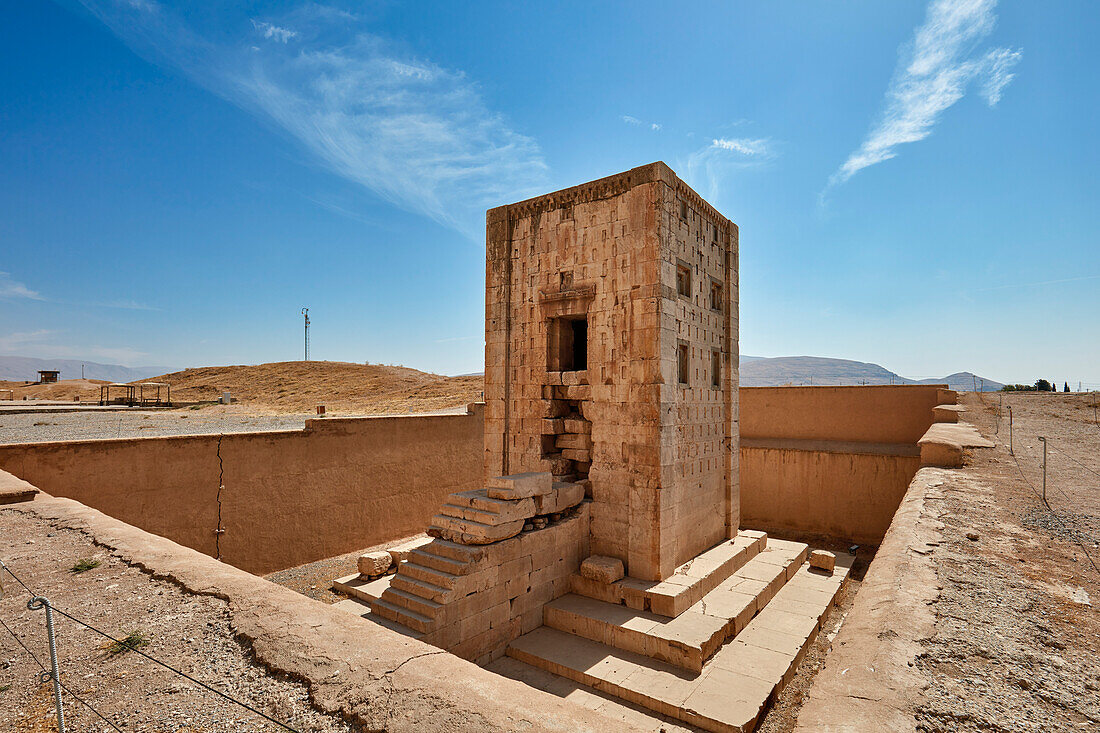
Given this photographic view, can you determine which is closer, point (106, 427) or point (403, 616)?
point (403, 616)

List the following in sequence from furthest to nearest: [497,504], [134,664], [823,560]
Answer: [823,560]
[497,504]
[134,664]

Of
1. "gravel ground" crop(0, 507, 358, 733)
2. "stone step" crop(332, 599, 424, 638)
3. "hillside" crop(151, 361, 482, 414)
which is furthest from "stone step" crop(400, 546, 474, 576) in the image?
"hillside" crop(151, 361, 482, 414)

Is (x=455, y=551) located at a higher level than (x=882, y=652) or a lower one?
lower

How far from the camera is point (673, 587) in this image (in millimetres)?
8227

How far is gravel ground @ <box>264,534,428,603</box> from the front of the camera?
10.2 meters

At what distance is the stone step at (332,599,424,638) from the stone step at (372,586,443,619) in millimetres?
239

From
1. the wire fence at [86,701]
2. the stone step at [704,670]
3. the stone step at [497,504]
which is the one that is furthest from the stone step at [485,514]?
the wire fence at [86,701]

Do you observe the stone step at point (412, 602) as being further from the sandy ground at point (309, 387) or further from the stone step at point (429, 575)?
the sandy ground at point (309, 387)

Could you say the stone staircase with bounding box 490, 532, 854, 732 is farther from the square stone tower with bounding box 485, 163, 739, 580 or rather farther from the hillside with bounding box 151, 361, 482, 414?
the hillside with bounding box 151, 361, 482, 414

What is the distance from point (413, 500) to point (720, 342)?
9.13 metres

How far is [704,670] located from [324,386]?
128 feet

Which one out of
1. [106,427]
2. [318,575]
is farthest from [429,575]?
[106,427]

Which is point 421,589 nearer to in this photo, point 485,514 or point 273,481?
Answer: point 485,514

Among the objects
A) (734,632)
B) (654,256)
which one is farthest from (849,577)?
(654,256)
